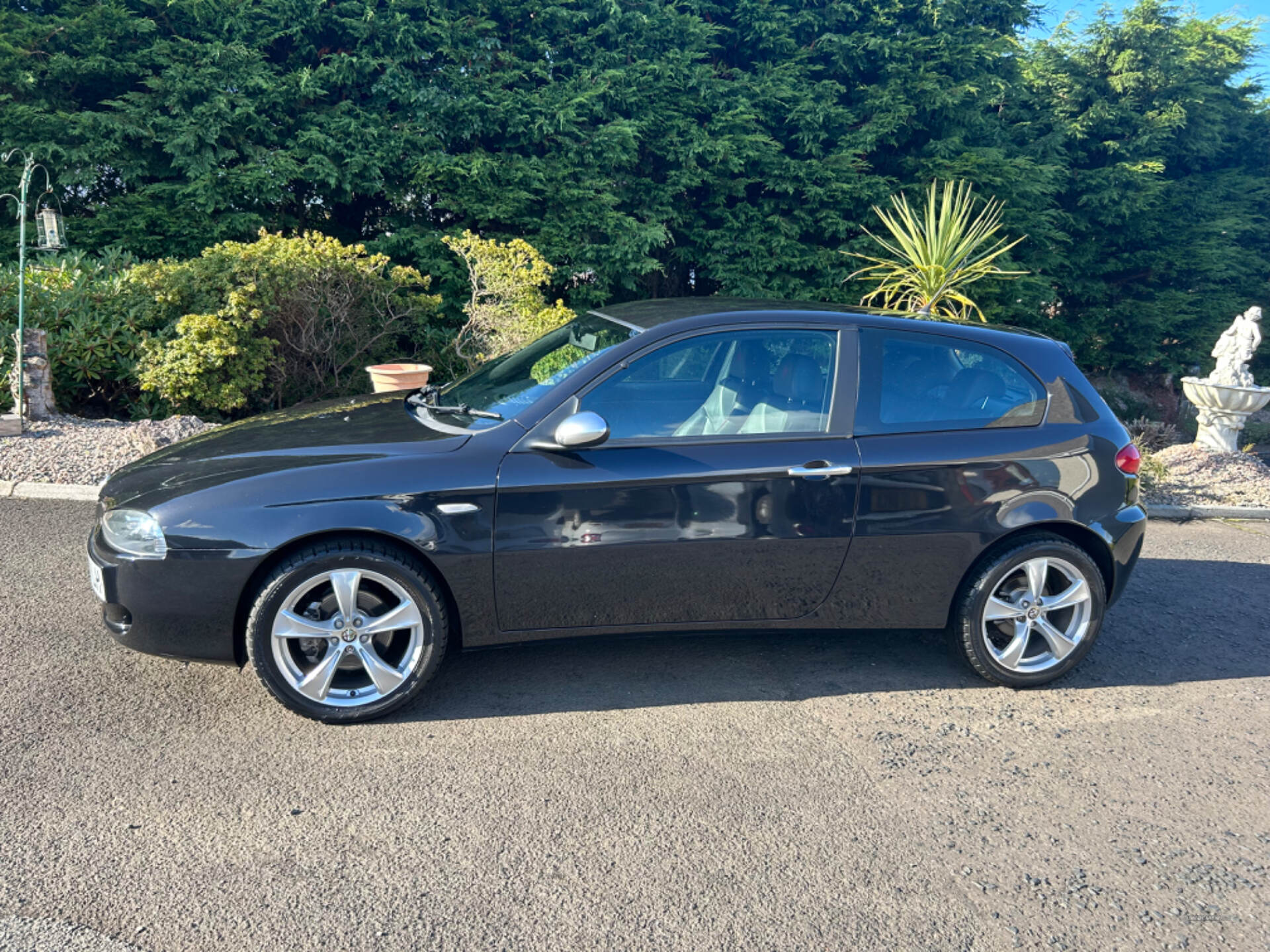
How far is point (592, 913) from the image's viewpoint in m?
2.67

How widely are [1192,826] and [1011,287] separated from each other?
14.0 m

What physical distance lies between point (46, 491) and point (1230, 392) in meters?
11.5

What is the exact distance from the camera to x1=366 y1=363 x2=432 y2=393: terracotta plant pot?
8.43 metres

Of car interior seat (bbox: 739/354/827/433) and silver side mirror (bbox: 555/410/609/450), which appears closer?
silver side mirror (bbox: 555/410/609/450)

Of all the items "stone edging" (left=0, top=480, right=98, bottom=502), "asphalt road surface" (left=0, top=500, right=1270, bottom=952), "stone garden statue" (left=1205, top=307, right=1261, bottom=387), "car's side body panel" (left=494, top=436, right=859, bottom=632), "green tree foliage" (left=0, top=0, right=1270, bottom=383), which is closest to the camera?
"asphalt road surface" (left=0, top=500, right=1270, bottom=952)

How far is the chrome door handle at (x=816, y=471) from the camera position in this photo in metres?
3.94

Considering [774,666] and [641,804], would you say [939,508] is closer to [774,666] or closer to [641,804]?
[774,666]

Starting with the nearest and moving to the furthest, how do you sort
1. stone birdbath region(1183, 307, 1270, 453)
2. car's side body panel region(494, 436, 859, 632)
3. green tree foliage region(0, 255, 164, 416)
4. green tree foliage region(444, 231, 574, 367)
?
car's side body panel region(494, 436, 859, 632) < green tree foliage region(0, 255, 164, 416) < green tree foliage region(444, 231, 574, 367) < stone birdbath region(1183, 307, 1270, 453)

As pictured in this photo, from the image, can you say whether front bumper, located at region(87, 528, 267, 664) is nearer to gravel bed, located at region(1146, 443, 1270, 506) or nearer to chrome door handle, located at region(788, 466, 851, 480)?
chrome door handle, located at region(788, 466, 851, 480)

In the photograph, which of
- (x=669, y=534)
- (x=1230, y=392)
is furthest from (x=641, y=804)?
(x=1230, y=392)

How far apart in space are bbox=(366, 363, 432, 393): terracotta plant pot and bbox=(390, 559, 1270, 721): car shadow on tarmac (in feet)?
14.9

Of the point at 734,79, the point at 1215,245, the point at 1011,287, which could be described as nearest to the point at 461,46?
the point at 734,79

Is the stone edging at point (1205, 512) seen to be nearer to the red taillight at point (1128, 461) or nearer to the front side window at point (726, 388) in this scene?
the red taillight at point (1128, 461)

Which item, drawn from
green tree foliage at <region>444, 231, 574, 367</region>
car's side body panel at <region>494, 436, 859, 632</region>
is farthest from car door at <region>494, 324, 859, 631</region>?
green tree foliage at <region>444, 231, 574, 367</region>
